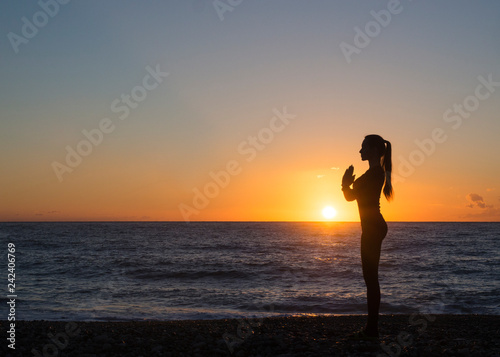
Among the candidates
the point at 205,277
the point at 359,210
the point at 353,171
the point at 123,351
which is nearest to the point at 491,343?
the point at 359,210

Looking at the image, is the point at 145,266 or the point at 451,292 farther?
the point at 145,266

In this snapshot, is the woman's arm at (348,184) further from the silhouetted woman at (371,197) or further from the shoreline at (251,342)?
the shoreline at (251,342)

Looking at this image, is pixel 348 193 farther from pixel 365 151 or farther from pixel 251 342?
pixel 251 342

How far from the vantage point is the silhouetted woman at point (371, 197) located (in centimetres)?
568

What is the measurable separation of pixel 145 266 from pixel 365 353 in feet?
83.8

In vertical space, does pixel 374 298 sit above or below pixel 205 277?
above

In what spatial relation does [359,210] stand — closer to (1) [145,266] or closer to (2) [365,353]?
(2) [365,353]

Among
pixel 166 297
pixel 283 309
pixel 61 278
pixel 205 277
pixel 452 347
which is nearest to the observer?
pixel 452 347

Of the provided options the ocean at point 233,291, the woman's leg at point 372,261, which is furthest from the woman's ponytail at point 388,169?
the ocean at point 233,291

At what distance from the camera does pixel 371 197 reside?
5.73m

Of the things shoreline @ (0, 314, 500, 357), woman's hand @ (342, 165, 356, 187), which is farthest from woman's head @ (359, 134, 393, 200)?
shoreline @ (0, 314, 500, 357)

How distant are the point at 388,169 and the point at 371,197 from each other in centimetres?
57

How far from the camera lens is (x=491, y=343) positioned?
643 centimetres

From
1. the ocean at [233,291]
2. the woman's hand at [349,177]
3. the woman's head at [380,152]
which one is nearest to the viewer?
the woman's hand at [349,177]
